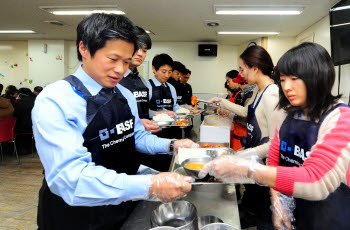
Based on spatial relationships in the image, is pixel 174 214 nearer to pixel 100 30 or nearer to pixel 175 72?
pixel 100 30

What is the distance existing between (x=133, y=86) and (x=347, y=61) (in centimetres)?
304

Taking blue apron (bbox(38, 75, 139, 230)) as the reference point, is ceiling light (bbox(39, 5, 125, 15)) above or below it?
above

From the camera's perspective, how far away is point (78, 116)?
91cm

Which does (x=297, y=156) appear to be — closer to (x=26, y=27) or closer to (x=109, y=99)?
(x=109, y=99)

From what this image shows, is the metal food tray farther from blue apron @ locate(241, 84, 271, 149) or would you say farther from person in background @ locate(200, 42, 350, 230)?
blue apron @ locate(241, 84, 271, 149)

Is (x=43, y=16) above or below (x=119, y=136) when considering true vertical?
above

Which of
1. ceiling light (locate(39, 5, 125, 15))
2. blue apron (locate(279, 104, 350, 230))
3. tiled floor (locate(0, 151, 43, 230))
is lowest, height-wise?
tiled floor (locate(0, 151, 43, 230))

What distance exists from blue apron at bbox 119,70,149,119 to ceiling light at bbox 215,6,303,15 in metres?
2.68

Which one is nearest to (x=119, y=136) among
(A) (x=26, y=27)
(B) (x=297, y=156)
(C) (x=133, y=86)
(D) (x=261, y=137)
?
(B) (x=297, y=156)

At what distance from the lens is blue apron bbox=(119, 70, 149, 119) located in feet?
8.41

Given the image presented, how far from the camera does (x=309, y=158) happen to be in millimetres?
893

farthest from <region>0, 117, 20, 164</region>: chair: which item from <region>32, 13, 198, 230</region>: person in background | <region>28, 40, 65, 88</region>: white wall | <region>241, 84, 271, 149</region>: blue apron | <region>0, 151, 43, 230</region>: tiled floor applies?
<region>28, 40, 65, 88</region>: white wall

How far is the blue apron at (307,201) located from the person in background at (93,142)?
54 cm

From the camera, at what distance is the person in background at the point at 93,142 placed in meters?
0.79
